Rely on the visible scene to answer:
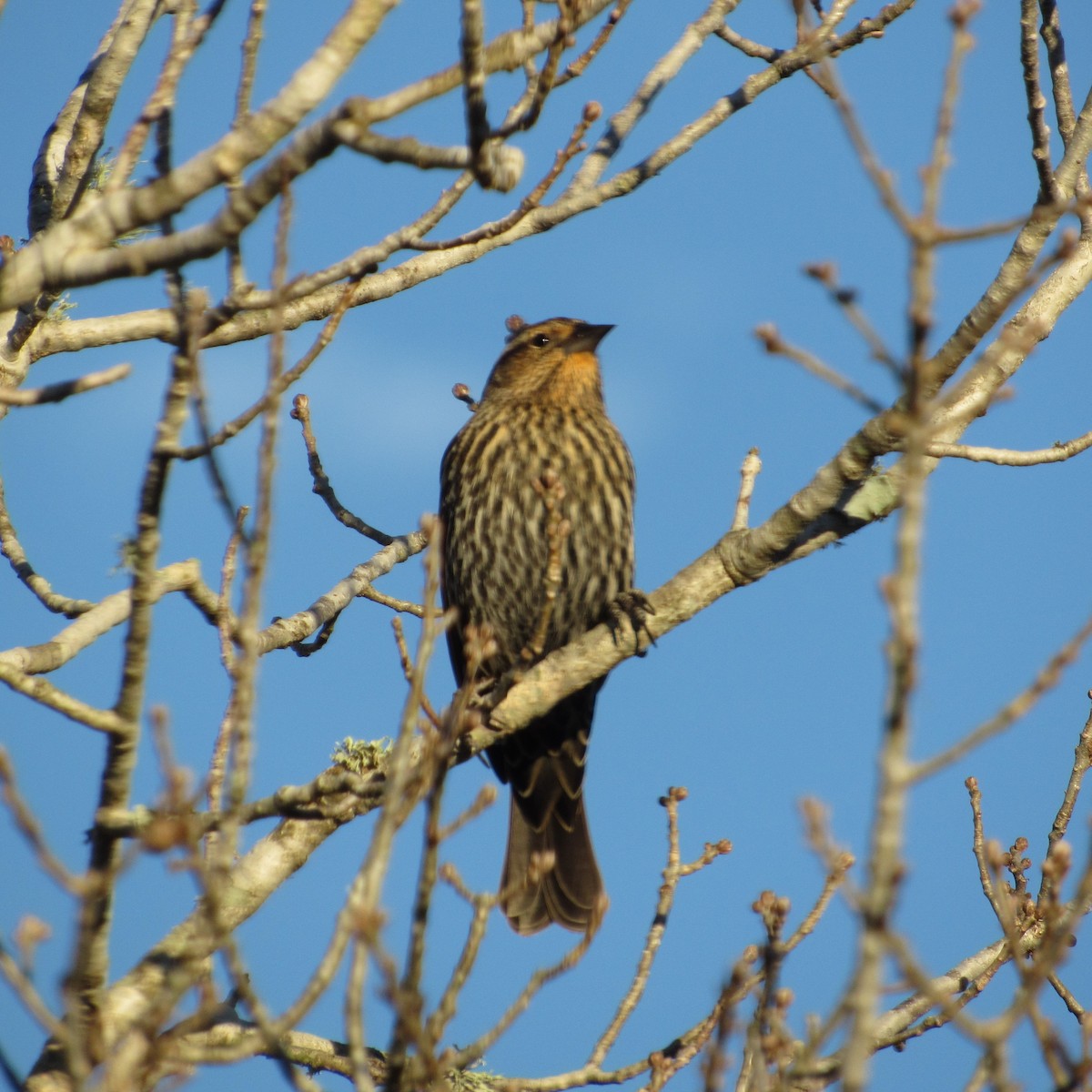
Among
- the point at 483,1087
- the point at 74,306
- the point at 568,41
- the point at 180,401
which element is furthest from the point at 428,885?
the point at 74,306

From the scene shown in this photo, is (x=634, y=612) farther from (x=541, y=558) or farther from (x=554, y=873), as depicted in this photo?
(x=554, y=873)

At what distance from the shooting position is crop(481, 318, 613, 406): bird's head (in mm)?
6484

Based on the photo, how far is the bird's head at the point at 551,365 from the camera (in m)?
6.48

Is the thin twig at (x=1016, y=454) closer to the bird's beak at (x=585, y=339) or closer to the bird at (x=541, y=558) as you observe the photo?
the bird at (x=541, y=558)

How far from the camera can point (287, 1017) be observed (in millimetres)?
2541

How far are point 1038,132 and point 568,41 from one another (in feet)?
5.72

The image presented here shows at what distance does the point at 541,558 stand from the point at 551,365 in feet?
3.64

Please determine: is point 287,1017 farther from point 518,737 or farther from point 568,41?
point 518,737

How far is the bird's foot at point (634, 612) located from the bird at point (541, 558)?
0.24 m

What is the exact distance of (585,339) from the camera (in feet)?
21.8

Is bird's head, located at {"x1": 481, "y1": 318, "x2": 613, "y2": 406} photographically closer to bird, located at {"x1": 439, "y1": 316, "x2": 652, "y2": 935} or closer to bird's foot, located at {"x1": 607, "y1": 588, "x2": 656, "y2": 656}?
bird, located at {"x1": 439, "y1": 316, "x2": 652, "y2": 935}

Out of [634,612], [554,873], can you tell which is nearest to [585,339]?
[634,612]

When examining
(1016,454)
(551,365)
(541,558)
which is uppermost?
(551,365)

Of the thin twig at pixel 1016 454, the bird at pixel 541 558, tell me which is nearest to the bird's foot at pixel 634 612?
the bird at pixel 541 558
